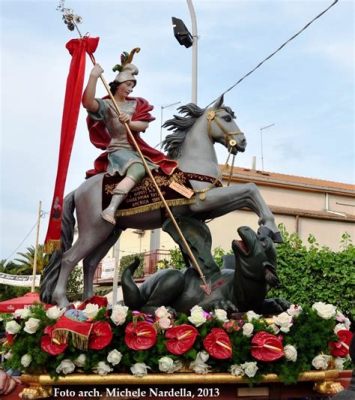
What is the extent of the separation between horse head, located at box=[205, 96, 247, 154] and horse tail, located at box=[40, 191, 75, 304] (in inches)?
60.9

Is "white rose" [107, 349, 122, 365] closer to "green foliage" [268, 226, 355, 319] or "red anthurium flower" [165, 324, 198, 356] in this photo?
"red anthurium flower" [165, 324, 198, 356]

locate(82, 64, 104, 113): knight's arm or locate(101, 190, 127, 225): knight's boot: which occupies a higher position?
locate(82, 64, 104, 113): knight's arm

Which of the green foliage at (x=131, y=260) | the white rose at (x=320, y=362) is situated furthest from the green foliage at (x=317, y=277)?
the green foliage at (x=131, y=260)

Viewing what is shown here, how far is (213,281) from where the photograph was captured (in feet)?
19.2

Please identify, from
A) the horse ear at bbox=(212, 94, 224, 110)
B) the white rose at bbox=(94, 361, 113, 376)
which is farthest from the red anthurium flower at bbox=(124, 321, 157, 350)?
the horse ear at bbox=(212, 94, 224, 110)

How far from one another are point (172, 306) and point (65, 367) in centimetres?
154

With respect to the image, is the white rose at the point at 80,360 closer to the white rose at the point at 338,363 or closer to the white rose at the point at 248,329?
the white rose at the point at 248,329

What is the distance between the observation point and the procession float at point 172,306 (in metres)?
4.57

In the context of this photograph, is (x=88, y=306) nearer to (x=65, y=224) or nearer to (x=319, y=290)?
(x=65, y=224)

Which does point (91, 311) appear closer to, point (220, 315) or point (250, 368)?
point (220, 315)

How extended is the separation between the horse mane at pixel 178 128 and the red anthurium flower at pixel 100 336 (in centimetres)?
234

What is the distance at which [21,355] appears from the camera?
15.1ft

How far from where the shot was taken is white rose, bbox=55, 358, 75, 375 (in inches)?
176

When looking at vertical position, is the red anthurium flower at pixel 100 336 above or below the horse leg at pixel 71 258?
below
